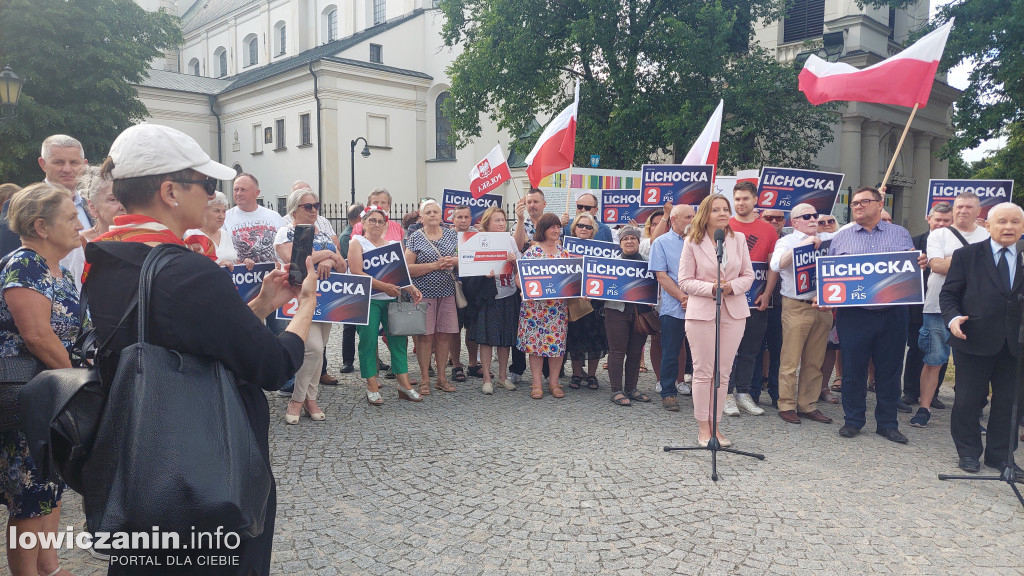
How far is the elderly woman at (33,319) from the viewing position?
3283mm

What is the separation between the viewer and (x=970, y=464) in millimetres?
5555

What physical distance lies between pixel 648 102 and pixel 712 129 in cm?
1096

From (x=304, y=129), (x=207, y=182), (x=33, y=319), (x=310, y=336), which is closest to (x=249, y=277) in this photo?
(x=310, y=336)

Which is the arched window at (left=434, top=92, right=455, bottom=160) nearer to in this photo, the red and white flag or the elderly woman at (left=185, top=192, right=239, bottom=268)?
the red and white flag

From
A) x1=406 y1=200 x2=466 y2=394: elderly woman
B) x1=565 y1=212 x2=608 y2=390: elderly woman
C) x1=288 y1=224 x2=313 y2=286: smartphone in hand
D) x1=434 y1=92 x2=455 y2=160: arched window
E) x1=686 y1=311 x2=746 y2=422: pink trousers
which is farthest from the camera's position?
x1=434 y1=92 x2=455 y2=160: arched window

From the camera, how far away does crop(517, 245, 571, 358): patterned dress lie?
7840mm

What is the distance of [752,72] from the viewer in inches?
776

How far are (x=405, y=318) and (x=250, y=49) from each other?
1967 inches

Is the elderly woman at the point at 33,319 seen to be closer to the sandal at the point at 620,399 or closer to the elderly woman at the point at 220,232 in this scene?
the elderly woman at the point at 220,232

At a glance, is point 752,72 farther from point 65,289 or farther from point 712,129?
point 65,289

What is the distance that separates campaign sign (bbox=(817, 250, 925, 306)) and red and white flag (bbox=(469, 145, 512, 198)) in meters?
4.94

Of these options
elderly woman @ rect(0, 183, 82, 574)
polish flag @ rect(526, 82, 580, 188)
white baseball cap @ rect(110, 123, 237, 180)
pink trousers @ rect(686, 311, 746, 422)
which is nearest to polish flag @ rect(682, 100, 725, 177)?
polish flag @ rect(526, 82, 580, 188)

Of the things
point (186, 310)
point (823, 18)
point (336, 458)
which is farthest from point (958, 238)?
point (823, 18)

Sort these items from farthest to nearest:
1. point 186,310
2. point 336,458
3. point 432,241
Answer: point 432,241
point 336,458
point 186,310
